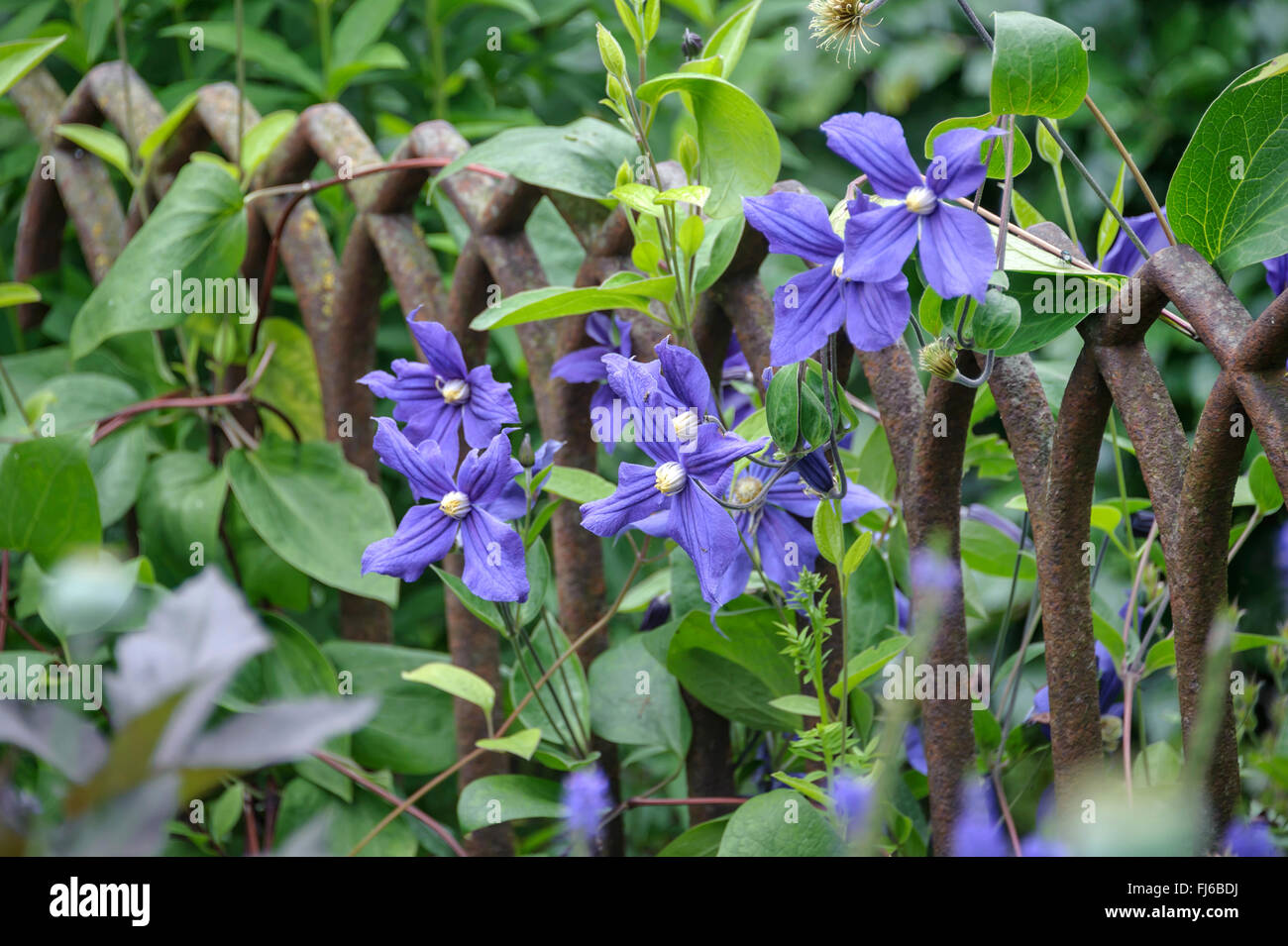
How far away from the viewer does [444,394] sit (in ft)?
2.35

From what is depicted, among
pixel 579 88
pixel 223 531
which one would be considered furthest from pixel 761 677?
pixel 579 88

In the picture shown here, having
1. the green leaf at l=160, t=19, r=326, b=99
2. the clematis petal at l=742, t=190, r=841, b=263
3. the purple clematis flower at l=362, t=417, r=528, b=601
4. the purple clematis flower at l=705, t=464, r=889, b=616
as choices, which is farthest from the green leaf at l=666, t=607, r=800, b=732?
the green leaf at l=160, t=19, r=326, b=99

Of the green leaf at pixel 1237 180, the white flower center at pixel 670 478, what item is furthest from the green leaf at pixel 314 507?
the green leaf at pixel 1237 180

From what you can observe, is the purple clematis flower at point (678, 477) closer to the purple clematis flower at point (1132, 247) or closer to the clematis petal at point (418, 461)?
the clematis petal at point (418, 461)

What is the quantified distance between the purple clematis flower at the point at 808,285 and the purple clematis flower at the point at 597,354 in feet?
0.83

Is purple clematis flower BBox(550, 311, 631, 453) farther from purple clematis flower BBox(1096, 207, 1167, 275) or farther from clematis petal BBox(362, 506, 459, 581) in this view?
purple clematis flower BBox(1096, 207, 1167, 275)

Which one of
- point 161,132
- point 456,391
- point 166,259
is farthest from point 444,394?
point 161,132

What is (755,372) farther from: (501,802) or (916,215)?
(501,802)

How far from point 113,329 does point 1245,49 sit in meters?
1.78

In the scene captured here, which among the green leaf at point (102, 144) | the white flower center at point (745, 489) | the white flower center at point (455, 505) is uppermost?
the green leaf at point (102, 144)

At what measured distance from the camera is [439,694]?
3.21 feet

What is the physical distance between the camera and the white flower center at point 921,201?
48 centimetres
